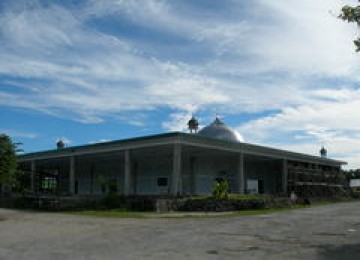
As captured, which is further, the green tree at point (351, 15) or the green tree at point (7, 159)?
the green tree at point (7, 159)

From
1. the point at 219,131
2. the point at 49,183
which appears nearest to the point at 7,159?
the point at 219,131

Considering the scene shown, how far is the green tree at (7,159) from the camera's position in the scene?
26.4 metres

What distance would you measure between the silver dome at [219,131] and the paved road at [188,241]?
92.3ft

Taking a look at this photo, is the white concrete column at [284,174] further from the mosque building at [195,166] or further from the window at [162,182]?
the window at [162,182]

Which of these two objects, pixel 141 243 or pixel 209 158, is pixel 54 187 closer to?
pixel 209 158

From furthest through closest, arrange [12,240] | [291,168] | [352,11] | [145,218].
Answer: [291,168], [145,218], [12,240], [352,11]

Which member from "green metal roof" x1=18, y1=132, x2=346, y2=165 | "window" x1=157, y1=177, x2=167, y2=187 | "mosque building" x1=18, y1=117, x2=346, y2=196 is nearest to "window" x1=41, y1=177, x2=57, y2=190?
"mosque building" x1=18, y1=117, x2=346, y2=196

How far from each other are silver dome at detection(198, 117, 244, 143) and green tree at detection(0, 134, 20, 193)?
23.3 m

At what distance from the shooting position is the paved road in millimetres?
11594

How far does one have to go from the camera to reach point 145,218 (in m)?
23.8

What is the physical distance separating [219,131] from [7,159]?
25006 mm

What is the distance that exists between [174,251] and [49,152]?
34.7 m

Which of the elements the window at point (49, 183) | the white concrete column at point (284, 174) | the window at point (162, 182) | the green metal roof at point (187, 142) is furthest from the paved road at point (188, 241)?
the window at point (49, 183)

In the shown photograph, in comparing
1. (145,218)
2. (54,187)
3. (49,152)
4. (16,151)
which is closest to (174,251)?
(145,218)
